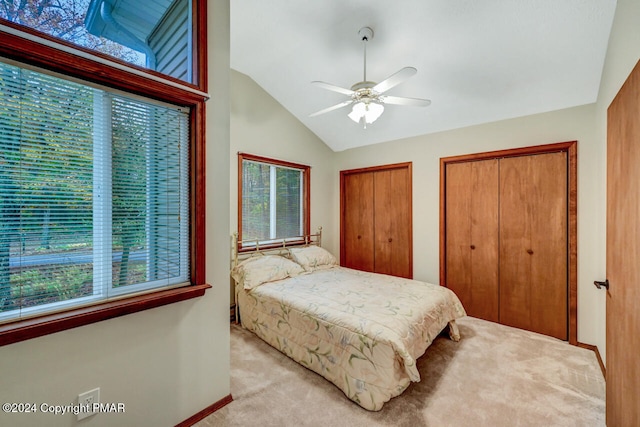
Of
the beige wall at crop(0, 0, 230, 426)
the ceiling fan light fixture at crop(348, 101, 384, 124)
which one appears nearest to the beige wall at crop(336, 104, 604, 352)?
the ceiling fan light fixture at crop(348, 101, 384, 124)

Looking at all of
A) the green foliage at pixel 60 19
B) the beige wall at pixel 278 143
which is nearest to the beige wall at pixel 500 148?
the beige wall at pixel 278 143

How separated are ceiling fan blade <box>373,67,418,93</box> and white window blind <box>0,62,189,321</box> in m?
1.44

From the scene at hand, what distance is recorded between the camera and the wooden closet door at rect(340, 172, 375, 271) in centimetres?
433

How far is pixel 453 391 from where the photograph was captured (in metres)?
1.96

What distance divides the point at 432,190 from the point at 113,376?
11.9 ft

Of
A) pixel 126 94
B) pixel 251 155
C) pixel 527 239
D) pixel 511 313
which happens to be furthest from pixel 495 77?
pixel 126 94

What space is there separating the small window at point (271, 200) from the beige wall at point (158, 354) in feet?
5.40

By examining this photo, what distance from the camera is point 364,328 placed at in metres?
1.89

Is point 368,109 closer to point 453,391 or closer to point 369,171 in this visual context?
point 369,171

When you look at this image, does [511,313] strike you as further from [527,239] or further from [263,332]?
[263,332]

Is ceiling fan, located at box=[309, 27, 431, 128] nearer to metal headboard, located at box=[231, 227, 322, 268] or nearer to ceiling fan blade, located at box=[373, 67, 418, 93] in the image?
ceiling fan blade, located at box=[373, 67, 418, 93]

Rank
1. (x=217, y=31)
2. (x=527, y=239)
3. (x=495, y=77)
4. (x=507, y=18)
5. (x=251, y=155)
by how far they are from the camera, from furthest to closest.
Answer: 1. (x=251, y=155)
2. (x=527, y=239)
3. (x=495, y=77)
4. (x=507, y=18)
5. (x=217, y=31)

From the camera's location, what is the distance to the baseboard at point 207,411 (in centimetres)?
162

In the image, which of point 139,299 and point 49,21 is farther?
point 139,299
